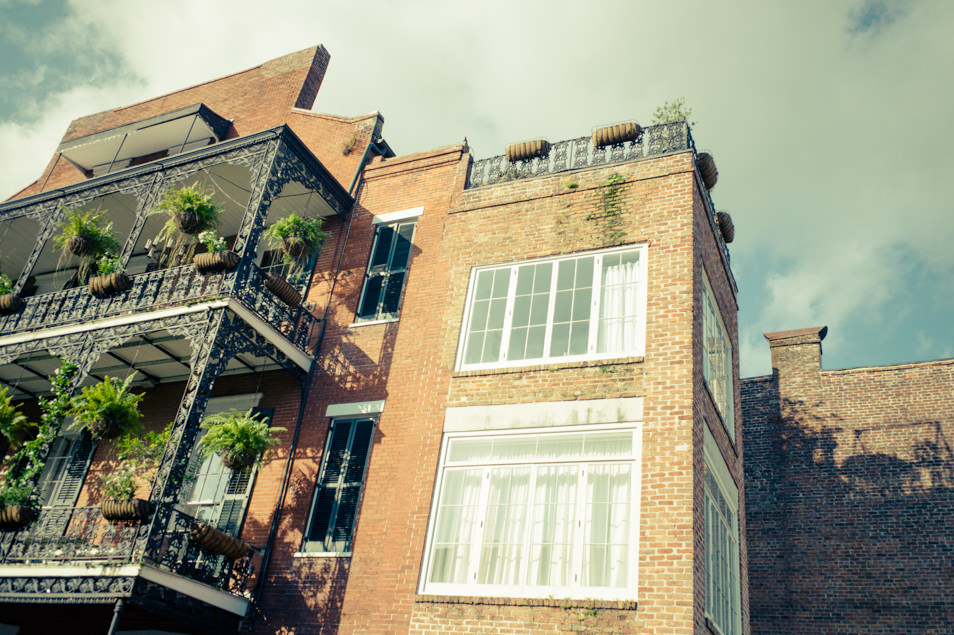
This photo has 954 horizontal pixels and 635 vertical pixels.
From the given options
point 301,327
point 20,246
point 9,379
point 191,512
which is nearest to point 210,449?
point 191,512

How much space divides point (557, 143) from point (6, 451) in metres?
14.1

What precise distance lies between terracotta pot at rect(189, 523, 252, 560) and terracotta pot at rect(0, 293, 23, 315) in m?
6.89

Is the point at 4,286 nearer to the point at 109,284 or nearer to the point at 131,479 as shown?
the point at 109,284

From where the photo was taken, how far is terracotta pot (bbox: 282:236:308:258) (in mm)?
13930

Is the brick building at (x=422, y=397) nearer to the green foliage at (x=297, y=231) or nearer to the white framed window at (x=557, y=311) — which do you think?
the white framed window at (x=557, y=311)

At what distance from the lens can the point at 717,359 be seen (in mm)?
13055

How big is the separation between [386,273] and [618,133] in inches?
197

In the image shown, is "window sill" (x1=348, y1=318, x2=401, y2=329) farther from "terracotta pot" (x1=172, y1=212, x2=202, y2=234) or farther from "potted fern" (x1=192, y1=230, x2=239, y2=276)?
"terracotta pot" (x1=172, y1=212, x2=202, y2=234)

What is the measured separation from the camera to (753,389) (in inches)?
738

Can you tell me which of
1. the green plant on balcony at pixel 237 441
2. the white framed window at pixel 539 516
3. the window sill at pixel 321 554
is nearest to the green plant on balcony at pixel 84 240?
the green plant on balcony at pixel 237 441

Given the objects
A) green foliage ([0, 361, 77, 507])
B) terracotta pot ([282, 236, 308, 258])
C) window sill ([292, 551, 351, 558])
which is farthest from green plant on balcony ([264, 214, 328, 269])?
window sill ([292, 551, 351, 558])

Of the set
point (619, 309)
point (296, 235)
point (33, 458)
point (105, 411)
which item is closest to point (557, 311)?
point (619, 309)

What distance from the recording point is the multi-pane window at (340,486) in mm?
11648

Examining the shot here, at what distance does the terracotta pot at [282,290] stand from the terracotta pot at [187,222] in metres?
2.03
